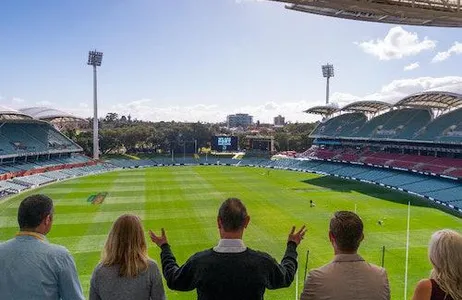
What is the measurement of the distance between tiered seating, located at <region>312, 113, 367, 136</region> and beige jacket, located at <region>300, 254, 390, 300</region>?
232ft

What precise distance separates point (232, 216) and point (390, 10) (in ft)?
49.5

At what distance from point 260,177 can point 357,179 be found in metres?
13.5

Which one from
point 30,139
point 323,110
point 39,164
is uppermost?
point 323,110

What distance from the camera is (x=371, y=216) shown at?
32.5 meters

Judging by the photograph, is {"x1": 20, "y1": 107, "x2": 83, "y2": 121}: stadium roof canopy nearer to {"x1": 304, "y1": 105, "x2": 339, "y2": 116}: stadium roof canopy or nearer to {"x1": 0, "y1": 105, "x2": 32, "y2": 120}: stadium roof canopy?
{"x1": 0, "y1": 105, "x2": 32, "y2": 120}: stadium roof canopy

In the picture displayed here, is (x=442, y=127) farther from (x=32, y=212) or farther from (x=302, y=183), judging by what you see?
(x=32, y=212)

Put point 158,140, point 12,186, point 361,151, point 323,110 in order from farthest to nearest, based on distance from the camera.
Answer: point 158,140, point 323,110, point 361,151, point 12,186

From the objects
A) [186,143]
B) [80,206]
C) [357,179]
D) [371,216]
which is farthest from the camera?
[186,143]

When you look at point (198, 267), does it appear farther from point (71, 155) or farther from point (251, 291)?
point (71, 155)

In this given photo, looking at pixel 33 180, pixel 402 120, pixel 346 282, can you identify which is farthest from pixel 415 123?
pixel 346 282

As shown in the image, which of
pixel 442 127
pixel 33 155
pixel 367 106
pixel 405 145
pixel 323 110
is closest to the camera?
pixel 442 127

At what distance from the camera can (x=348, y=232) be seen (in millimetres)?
3498

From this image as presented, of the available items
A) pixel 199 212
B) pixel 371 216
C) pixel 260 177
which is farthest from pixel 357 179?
pixel 199 212

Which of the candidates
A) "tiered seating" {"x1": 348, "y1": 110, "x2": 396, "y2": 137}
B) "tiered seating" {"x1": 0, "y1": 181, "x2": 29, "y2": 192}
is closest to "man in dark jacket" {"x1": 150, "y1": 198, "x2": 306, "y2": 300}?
"tiered seating" {"x1": 0, "y1": 181, "x2": 29, "y2": 192}
